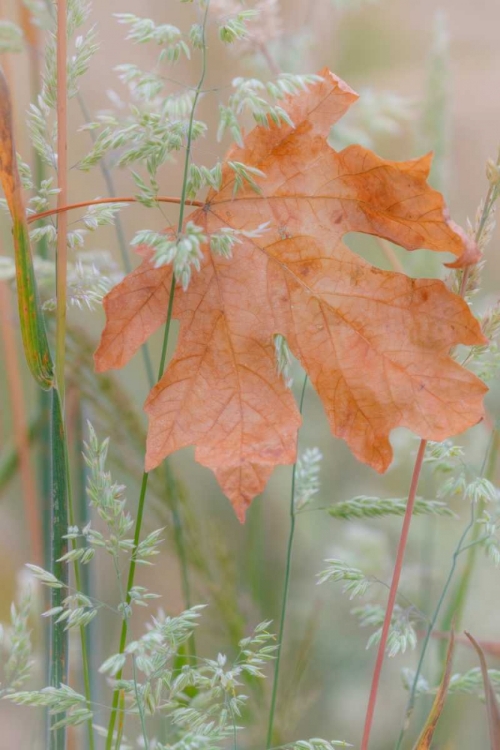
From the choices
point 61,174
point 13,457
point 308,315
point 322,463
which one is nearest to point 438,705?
point 308,315

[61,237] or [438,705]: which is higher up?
[61,237]

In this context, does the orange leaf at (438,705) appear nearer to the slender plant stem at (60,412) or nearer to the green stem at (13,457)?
the slender plant stem at (60,412)

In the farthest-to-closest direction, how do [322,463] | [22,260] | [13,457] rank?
[322,463]
[13,457]
[22,260]

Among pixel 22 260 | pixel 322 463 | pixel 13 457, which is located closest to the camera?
pixel 22 260

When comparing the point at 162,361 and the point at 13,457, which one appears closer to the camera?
the point at 162,361

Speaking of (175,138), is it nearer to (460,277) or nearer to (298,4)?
(460,277)

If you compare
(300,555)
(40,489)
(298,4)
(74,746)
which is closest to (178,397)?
(40,489)

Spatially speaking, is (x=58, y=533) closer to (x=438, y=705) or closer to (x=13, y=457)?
(x=438, y=705)
